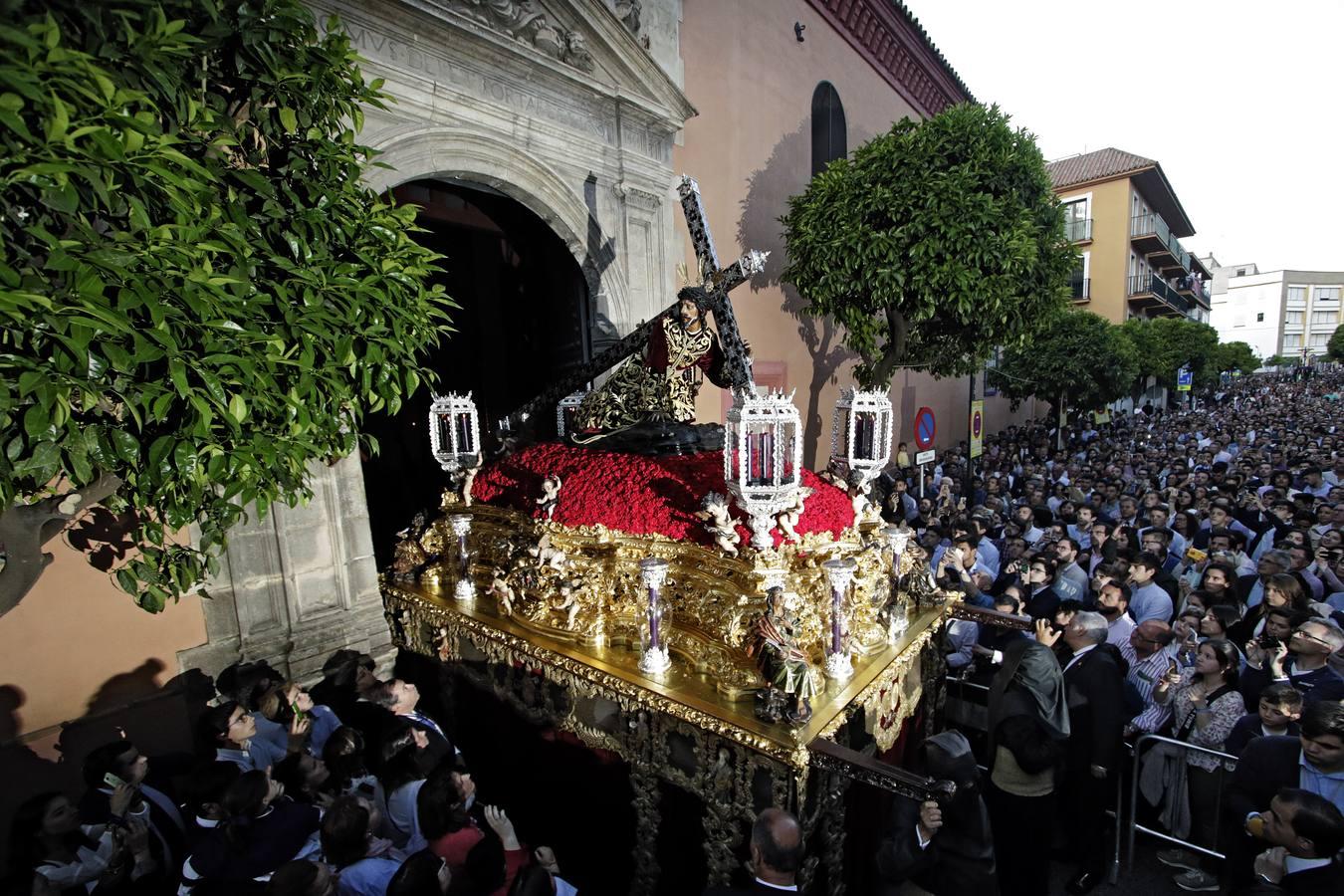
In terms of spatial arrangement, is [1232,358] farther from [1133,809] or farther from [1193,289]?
[1133,809]

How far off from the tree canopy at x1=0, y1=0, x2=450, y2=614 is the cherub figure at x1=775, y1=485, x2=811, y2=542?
210cm

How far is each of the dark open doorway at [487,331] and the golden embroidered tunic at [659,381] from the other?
2.37 meters

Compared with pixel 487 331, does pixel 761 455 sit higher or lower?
lower

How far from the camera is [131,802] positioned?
3.21 m

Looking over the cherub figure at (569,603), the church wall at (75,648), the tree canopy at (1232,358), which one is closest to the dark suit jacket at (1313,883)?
the cherub figure at (569,603)

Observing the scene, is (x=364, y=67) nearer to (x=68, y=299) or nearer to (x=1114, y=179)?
(x=68, y=299)

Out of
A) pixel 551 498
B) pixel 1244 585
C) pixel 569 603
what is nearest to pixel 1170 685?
pixel 1244 585

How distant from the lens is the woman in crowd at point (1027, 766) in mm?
3482

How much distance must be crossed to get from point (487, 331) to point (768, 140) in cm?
561

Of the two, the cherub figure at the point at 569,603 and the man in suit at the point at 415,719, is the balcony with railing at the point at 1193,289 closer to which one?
the cherub figure at the point at 569,603

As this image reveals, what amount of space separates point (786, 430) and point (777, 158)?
881cm

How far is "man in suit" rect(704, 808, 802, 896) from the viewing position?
8.38 feet

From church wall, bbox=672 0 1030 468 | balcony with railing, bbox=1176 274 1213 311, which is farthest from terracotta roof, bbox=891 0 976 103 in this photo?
balcony with railing, bbox=1176 274 1213 311

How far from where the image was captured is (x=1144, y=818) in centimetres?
429
